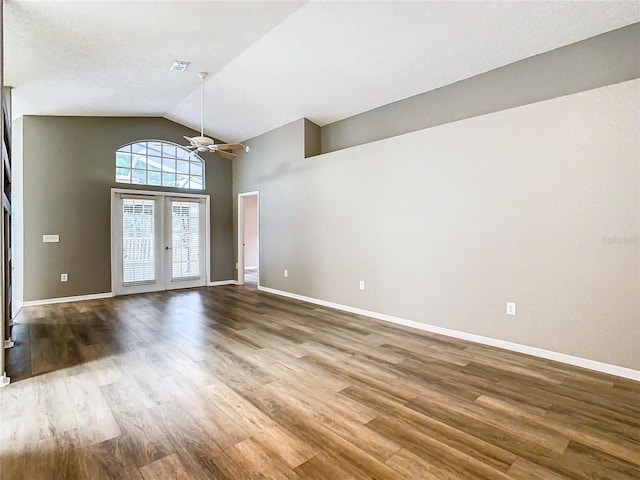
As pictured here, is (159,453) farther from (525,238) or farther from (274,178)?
(274,178)

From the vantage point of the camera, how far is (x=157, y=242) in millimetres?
7062

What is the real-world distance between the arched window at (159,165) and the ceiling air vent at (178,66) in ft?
6.97

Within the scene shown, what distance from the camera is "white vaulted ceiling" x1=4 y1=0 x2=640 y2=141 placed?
10.6 ft

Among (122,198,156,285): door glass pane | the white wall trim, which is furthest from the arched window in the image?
the white wall trim

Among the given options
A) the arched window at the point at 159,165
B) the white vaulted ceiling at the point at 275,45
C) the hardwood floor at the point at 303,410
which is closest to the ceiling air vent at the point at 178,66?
the white vaulted ceiling at the point at 275,45

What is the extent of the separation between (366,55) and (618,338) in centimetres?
405

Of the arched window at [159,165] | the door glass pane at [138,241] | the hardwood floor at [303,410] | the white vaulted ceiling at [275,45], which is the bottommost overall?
the hardwood floor at [303,410]

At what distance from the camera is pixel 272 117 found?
6.35 metres

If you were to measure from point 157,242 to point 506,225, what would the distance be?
658cm

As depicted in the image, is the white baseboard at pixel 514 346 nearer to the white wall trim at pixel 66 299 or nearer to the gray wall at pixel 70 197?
the white wall trim at pixel 66 299

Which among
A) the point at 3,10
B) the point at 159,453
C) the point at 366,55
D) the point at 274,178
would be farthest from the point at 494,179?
the point at 3,10

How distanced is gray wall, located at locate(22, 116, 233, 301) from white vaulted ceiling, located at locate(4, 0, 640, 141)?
532 mm

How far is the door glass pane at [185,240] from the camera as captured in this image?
7.31 metres

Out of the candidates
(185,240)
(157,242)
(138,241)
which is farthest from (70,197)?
(185,240)
